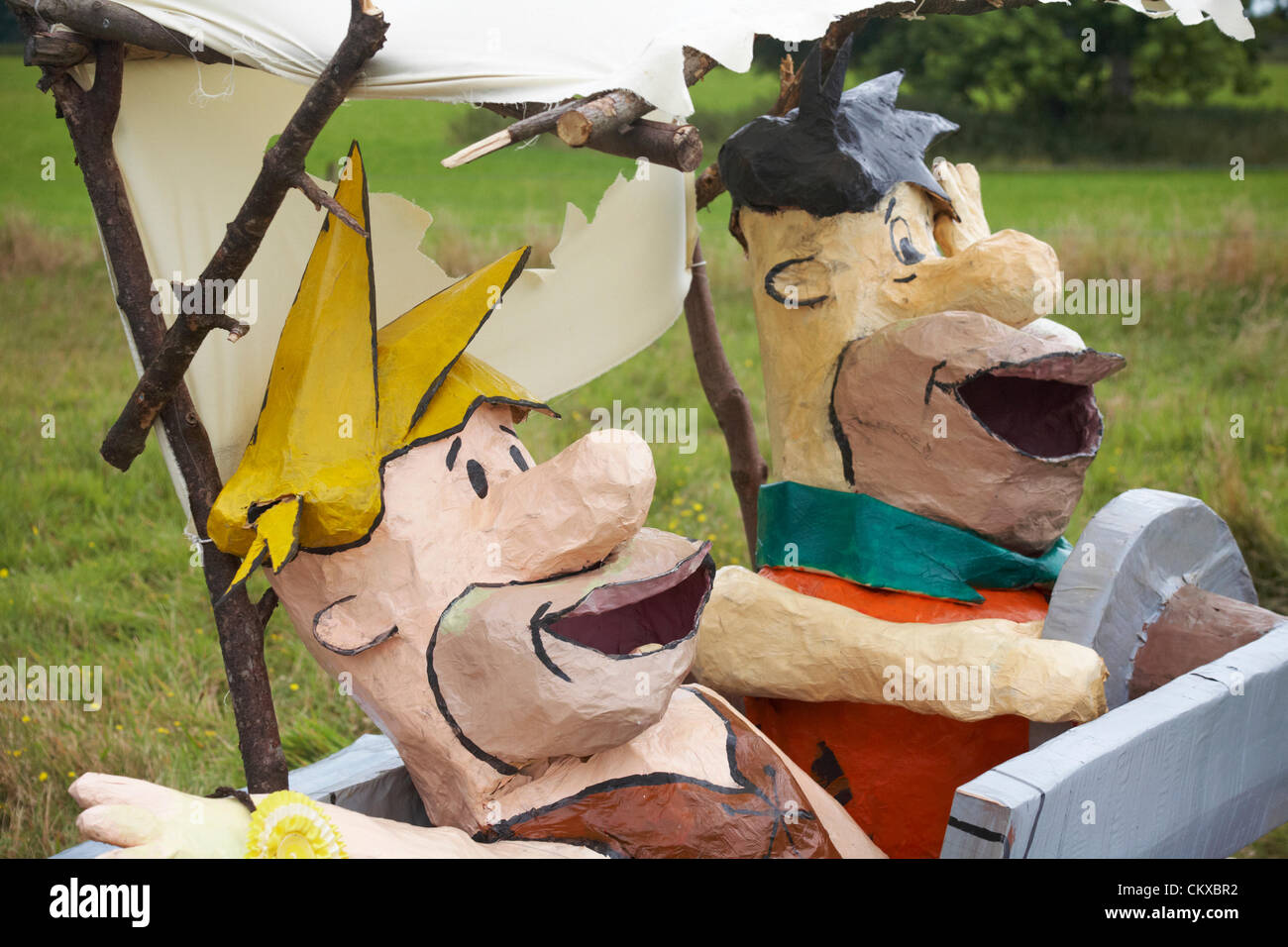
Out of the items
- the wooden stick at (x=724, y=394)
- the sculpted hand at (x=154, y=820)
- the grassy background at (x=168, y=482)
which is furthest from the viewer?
the grassy background at (x=168, y=482)

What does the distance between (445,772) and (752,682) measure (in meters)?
0.56

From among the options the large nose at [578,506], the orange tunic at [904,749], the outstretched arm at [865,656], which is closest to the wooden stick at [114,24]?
the large nose at [578,506]

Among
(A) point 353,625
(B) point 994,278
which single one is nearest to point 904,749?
(B) point 994,278

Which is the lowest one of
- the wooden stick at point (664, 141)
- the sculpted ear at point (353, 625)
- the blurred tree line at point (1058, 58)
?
the sculpted ear at point (353, 625)

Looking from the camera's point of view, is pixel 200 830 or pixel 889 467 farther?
pixel 889 467

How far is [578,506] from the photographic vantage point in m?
1.55

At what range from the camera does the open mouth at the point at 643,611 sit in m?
1.55

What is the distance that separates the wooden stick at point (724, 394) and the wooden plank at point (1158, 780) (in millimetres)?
830

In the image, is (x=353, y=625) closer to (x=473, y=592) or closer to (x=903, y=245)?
(x=473, y=592)

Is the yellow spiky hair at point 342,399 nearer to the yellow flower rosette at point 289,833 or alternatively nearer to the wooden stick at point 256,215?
the wooden stick at point 256,215

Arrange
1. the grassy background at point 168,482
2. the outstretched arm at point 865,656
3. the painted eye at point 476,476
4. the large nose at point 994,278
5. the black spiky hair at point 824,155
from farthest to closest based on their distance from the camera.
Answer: the grassy background at point 168,482
the black spiky hair at point 824,155
the large nose at point 994,278
the outstretched arm at point 865,656
the painted eye at point 476,476

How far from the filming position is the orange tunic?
6.42ft

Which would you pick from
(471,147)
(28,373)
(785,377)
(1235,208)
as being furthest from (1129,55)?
(471,147)

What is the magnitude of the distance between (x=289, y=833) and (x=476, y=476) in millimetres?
489
